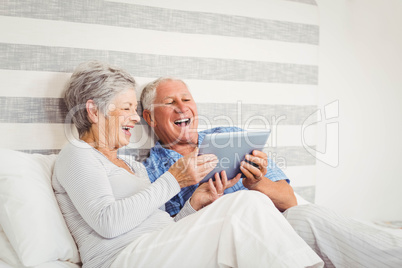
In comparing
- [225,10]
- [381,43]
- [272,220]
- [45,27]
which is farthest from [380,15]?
[45,27]

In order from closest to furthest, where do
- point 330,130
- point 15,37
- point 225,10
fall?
point 15,37 < point 225,10 < point 330,130

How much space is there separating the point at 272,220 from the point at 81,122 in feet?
3.21

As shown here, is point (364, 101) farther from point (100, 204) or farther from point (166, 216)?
point (100, 204)

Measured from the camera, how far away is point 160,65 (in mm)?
1988

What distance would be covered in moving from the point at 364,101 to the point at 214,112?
48.0 inches

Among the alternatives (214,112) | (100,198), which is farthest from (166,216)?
(214,112)

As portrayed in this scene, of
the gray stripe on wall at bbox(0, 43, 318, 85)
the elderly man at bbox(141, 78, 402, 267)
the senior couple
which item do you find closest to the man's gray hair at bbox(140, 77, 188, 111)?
the elderly man at bbox(141, 78, 402, 267)

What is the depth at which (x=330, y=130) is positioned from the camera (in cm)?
243

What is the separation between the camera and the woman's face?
153 cm

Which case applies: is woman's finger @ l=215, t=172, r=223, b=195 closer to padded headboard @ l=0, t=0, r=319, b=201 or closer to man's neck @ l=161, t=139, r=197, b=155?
man's neck @ l=161, t=139, r=197, b=155

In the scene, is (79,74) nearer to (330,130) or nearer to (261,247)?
(261,247)

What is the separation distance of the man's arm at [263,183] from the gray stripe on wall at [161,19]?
3.13 feet

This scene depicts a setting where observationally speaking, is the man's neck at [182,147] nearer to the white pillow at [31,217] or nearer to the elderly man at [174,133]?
the elderly man at [174,133]

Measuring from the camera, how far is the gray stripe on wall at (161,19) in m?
1.77
